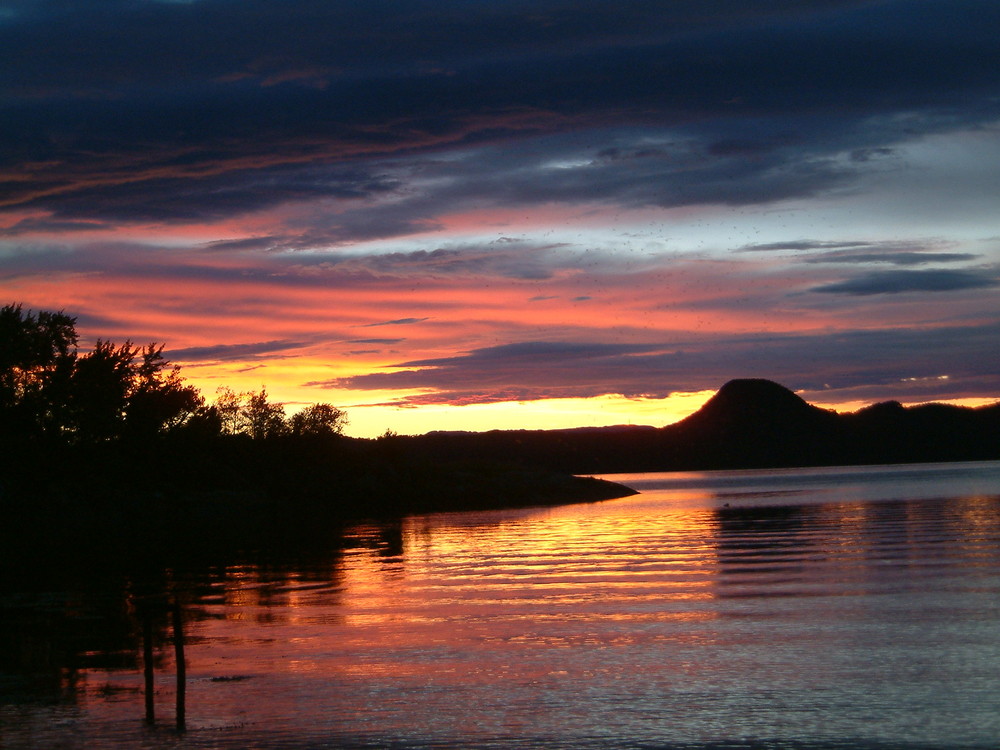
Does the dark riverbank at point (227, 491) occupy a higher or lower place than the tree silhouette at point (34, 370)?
lower

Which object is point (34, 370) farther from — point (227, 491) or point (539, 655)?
point (539, 655)

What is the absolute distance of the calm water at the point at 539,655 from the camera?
57.6ft

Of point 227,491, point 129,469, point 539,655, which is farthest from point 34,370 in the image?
point 539,655

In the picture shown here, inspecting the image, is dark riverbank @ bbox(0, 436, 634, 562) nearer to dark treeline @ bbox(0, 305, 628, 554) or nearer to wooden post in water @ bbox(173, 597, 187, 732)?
dark treeline @ bbox(0, 305, 628, 554)

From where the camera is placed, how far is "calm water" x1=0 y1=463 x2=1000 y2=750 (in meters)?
17.6

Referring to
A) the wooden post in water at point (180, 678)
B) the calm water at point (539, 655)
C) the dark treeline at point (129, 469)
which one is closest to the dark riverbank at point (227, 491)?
the dark treeline at point (129, 469)

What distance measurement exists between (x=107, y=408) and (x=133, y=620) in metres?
60.3

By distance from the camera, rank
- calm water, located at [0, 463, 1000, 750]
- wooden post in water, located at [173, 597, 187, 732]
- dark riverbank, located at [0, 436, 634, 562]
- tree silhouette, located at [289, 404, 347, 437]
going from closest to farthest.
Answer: calm water, located at [0, 463, 1000, 750] → wooden post in water, located at [173, 597, 187, 732] → dark riverbank, located at [0, 436, 634, 562] → tree silhouette, located at [289, 404, 347, 437]

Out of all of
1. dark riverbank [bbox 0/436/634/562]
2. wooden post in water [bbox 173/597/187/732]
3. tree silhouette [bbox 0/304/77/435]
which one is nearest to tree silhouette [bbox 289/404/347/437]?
dark riverbank [bbox 0/436/634/562]

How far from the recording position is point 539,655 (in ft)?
79.2

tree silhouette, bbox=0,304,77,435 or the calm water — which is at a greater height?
tree silhouette, bbox=0,304,77,435

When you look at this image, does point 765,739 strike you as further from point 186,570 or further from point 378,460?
point 378,460

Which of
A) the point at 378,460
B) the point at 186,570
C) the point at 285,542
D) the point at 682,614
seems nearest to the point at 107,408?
the point at 285,542

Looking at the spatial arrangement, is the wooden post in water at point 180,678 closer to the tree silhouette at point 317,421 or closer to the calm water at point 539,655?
the calm water at point 539,655
